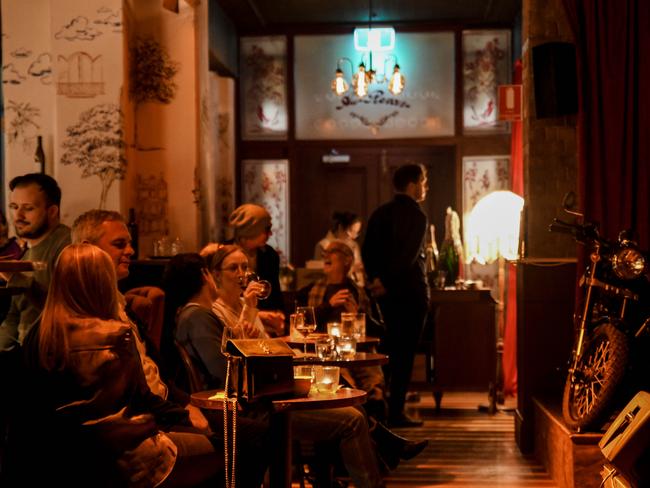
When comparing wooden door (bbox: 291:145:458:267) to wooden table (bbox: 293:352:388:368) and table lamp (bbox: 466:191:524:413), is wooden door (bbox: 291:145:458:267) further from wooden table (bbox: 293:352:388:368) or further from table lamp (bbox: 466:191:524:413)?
wooden table (bbox: 293:352:388:368)

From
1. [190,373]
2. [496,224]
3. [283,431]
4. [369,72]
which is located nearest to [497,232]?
[496,224]

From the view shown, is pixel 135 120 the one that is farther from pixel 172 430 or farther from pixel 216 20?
pixel 172 430

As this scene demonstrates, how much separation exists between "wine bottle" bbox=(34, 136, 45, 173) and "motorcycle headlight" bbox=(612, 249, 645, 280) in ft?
11.9

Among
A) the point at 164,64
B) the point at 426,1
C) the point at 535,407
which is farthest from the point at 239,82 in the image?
the point at 535,407

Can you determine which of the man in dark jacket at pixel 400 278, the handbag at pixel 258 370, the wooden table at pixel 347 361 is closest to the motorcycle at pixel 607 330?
the wooden table at pixel 347 361

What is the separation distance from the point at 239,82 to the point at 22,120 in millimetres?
3606

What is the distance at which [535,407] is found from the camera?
555cm

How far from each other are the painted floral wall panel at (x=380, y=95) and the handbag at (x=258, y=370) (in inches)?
261

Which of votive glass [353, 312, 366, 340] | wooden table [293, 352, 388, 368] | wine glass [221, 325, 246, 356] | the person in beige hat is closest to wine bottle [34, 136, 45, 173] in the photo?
the person in beige hat

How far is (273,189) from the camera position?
974 centimetres

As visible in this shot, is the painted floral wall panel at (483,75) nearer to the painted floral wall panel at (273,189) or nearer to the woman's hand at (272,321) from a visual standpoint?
the painted floral wall panel at (273,189)

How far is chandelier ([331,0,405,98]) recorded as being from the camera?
8397mm

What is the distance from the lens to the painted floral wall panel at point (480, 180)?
9.38m

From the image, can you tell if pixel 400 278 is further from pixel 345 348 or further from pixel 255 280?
pixel 255 280
